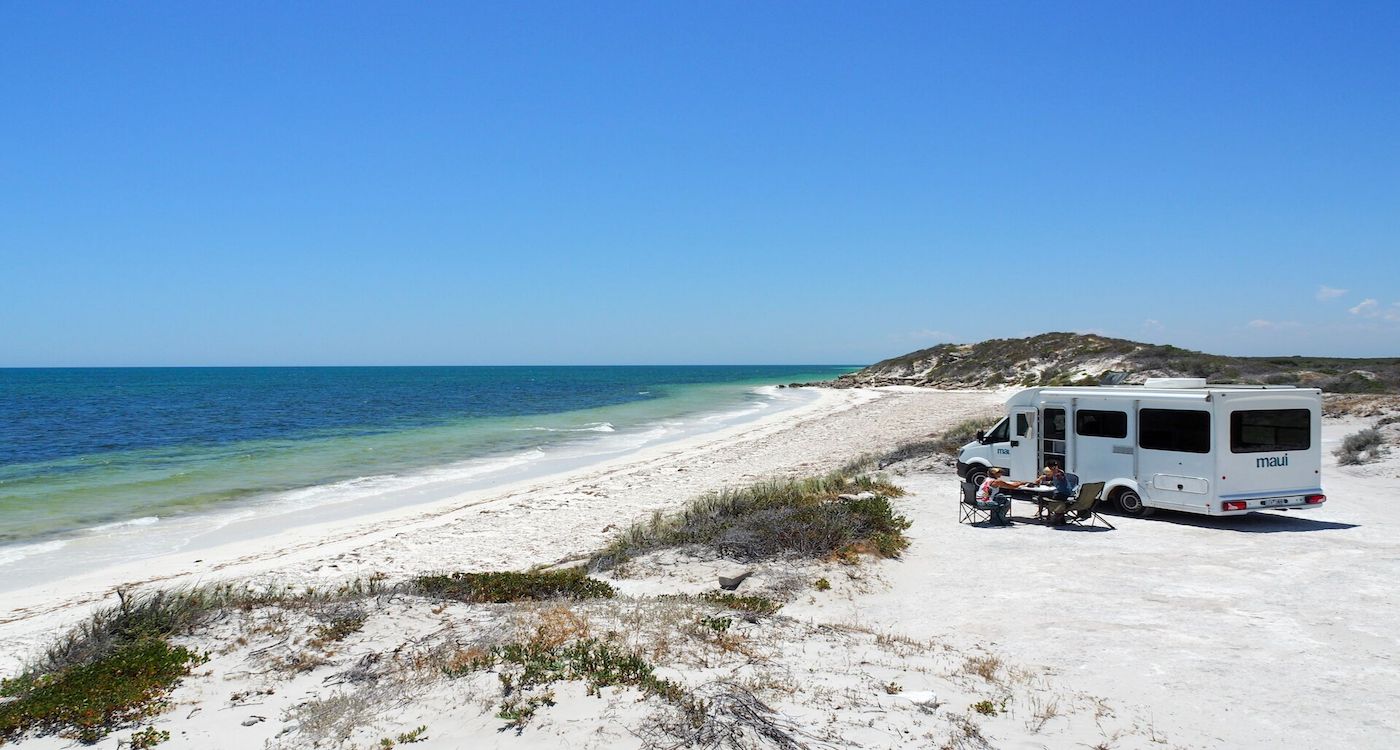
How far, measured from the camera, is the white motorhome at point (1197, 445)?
1120 centimetres

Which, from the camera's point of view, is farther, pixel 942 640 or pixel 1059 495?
pixel 1059 495

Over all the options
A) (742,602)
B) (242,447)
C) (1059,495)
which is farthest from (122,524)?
(1059,495)

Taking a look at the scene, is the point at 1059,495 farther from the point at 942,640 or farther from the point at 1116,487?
the point at 942,640

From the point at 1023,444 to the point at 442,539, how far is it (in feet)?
35.0

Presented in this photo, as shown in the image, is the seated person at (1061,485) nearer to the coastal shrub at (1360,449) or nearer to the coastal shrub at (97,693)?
the coastal shrub at (1360,449)

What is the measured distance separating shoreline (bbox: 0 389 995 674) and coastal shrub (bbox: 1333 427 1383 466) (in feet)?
38.8

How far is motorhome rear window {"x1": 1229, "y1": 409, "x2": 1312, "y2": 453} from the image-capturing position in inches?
442

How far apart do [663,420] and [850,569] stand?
31398 millimetres

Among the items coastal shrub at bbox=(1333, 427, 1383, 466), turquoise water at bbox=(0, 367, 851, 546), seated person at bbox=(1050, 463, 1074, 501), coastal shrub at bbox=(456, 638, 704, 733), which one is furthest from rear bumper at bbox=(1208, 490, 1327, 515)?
turquoise water at bbox=(0, 367, 851, 546)

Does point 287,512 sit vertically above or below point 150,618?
below

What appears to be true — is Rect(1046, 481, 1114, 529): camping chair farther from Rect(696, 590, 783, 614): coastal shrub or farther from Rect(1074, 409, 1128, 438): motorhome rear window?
Rect(696, 590, 783, 614): coastal shrub

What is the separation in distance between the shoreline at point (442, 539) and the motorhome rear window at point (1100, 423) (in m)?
7.89

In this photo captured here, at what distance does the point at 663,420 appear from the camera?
40531 mm

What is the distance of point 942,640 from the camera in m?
7.00
